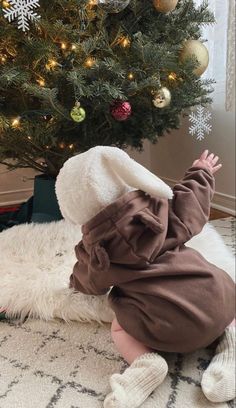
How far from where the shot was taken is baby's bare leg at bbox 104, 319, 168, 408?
0.54 meters

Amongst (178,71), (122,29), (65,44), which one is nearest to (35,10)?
(65,44)

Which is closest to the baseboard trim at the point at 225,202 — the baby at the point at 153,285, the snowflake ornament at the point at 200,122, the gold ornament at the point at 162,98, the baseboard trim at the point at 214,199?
the baseboard trim at the point at 214,199

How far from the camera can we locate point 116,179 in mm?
576

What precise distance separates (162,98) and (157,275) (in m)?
0.52

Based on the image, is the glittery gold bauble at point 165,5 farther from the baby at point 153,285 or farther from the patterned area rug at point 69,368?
the patterned area rug at point 69,368

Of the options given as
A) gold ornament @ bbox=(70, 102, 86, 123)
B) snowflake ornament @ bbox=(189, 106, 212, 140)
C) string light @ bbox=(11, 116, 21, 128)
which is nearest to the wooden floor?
snowflake ornament @ bbox=(189, 106, 212, 140)

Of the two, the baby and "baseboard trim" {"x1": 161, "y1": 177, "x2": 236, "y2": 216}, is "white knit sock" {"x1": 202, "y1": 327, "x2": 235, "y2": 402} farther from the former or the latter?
"baseboard trim" {"x1": 161, "y1": 177, "x2": 236, "y2": 216}

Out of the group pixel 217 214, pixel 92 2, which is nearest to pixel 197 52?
pixel 92 2

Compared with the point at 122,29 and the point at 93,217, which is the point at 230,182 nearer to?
the point at 122,29

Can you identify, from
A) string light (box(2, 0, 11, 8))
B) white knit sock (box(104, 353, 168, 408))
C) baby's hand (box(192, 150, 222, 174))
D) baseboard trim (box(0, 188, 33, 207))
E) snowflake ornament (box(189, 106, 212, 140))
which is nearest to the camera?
white knit sock (box(104, 353, 168, 408))

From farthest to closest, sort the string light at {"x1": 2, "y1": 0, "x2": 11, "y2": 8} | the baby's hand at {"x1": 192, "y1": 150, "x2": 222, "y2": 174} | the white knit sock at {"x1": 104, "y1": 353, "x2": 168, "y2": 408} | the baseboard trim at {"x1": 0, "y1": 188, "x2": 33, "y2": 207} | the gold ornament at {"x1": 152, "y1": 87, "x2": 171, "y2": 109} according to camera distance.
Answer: the baseboard trim at {"x1": 0, "y1": 188, "x2": 33, "y2": 207} → the gold ornament at {"x1": 152, "y1": 87, "x2": 171, "y2": 109} → the string light at {"x1": 2, "y1": 0, "x2": 11, "y2": 8} → the baby's hand at {"x1": 192, "y1": 150, "x2": 222, "y2": 174} → the white knit sock at {"x1": 104, "y1": 353, "x2": 168, "y2": 408}

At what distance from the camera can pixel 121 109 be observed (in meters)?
0.96

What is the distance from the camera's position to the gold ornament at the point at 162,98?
96cm

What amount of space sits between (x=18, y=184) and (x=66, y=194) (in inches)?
27.3
